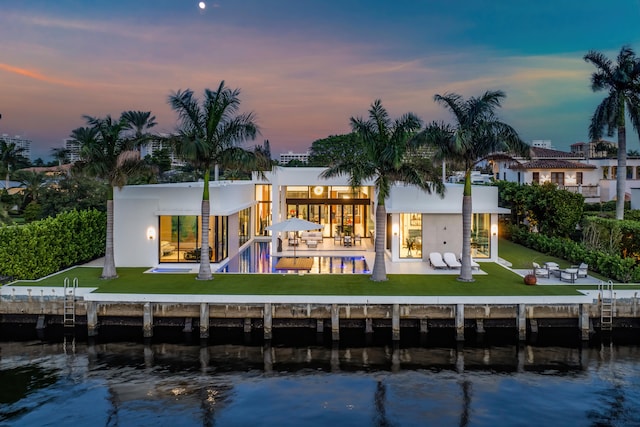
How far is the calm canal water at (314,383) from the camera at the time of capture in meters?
11.9

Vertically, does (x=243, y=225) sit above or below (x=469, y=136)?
below

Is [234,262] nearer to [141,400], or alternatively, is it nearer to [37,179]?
[141,400]

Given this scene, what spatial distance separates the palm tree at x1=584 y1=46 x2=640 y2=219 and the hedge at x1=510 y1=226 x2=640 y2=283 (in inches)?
178

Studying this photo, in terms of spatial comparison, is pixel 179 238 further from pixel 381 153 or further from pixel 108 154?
pixel 381 153

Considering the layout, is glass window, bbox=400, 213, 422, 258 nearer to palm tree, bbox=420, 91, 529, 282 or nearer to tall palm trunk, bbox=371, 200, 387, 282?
palm tree, bbox=420, 91, 529, 282

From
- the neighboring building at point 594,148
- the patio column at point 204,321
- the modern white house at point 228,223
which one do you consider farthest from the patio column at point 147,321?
the neighboring building at point 594,148

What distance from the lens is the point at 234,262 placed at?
24.9 m

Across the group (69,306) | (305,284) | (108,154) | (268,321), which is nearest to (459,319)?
(305,284)

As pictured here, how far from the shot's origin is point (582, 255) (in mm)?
23953

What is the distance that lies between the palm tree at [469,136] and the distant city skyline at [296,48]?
170 inches

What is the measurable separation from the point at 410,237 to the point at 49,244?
16.9m

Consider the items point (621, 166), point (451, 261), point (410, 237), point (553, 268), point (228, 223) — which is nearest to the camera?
point (553, 268)

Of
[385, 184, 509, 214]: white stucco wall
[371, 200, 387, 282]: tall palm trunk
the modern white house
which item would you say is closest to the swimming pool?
the modern white house

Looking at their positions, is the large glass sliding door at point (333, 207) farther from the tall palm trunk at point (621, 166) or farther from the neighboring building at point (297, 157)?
the neighboring building at point (297, 157)
